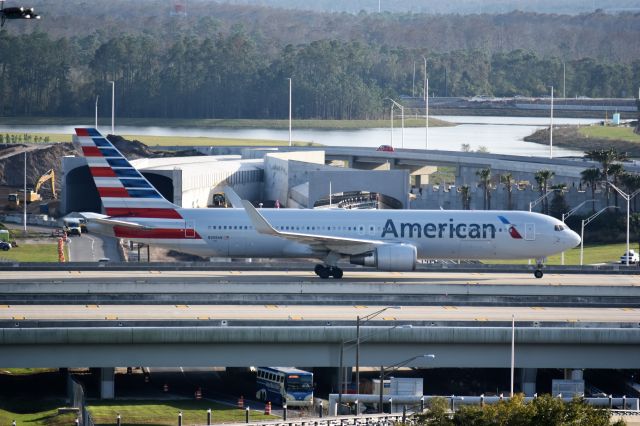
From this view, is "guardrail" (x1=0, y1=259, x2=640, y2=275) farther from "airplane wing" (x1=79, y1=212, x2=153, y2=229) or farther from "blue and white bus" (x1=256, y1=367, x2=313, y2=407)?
"blue and white bus" (x1=256, y1=367, x2=313, y2=407)

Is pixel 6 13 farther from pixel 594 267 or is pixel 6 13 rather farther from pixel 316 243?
pixel 594 267

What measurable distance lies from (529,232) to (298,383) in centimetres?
2160

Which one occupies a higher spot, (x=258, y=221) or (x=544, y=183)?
(x=258, y=221)

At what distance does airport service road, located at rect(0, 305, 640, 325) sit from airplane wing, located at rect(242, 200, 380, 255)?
6627 mm

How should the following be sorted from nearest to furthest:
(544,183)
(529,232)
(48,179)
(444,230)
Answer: (444,230) < (529,232) < (544,183) < (48,179)

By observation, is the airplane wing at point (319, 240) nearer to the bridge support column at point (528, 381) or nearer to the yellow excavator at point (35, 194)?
the bridge support column at point (528, 381)

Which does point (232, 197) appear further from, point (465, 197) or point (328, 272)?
point (465, 197)

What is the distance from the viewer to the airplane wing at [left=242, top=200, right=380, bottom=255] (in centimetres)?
6825

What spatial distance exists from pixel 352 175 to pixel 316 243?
4875 cm

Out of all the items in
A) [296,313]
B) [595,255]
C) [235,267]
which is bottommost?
[595,255]

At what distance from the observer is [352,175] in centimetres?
11912

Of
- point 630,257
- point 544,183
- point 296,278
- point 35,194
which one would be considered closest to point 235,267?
point 296,278

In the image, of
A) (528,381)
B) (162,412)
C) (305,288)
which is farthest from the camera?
(305,288)

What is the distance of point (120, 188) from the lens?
72.3 metres
